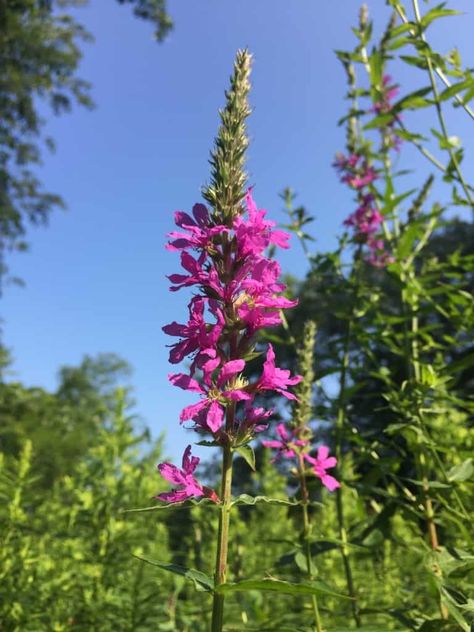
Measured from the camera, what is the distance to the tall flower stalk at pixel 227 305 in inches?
59.6

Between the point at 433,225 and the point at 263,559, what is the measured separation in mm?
3337

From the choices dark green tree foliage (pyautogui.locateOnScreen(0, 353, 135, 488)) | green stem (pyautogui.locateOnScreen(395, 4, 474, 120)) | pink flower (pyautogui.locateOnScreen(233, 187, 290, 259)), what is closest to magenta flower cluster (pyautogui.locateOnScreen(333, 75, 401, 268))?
green stem (pyautogui.locateOnScreen(395, 4, 474, 120))

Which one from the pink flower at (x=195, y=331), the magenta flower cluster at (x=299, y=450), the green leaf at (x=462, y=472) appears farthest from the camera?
the magenta flower cluster at (x=299, y=450)

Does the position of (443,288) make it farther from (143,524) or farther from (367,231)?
(143,524)

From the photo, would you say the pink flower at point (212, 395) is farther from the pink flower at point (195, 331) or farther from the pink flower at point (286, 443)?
the pink flower at point (286, 443)

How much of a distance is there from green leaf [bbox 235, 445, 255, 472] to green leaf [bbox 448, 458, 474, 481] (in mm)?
1052

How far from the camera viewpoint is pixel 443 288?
2787mm

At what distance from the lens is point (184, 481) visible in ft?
5.04

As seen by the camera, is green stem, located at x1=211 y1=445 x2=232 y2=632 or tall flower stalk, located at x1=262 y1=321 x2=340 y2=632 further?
tall flower stalk, located at x1=262 y1=321 x2=340 y2=632

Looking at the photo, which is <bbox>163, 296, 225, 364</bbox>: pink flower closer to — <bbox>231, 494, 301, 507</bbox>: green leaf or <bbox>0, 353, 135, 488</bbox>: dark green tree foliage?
<bbox>231, 494, 301, 507</bbox>: green leaf

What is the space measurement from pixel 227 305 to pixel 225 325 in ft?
0.20

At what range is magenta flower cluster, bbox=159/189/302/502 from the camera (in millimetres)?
1521

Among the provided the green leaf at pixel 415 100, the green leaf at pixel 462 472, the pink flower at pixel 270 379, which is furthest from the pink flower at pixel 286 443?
the green leaf at pixel 415 100

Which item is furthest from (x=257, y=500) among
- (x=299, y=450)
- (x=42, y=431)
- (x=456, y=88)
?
(x=42, y=431)
